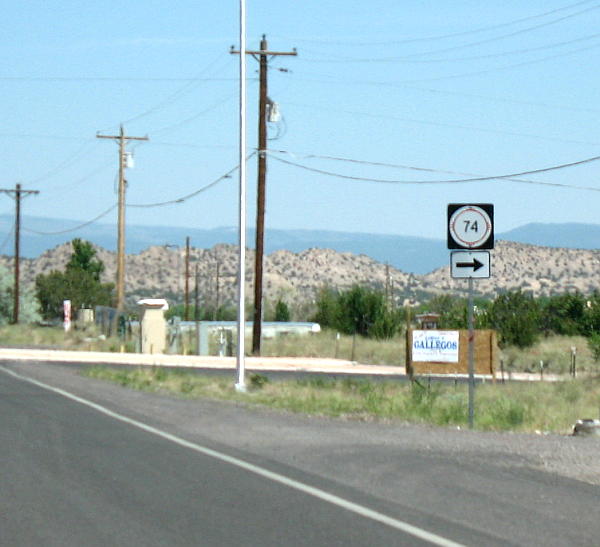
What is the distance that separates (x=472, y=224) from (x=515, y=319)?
139 ft

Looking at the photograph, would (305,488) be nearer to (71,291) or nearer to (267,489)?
(267,489)

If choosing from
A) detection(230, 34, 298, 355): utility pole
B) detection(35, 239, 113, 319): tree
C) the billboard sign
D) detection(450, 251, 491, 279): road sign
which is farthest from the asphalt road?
detection(35, 239, 113, 319): tree

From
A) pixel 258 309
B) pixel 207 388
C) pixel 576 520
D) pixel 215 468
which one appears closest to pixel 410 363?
pixel 207 388

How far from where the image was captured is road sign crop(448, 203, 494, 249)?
60.4ft

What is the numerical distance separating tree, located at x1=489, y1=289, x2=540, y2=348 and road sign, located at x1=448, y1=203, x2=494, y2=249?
4135 cm

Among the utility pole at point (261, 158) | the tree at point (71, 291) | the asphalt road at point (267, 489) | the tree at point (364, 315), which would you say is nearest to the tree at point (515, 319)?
the tree at point (364, 315)

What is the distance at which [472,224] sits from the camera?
60.5ft

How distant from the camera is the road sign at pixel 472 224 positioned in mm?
18406

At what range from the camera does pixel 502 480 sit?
12828mm

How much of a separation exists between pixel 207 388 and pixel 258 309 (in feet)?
57.8

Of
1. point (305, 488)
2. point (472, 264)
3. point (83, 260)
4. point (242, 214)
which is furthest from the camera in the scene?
point (83, 260)

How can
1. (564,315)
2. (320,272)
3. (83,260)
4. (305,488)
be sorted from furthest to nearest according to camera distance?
(320,272), (83,260), (564,315), (305,488)

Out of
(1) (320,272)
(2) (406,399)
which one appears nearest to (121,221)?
(2) (406,399)

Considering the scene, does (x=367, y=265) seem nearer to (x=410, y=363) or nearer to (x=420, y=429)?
(x=410, y=363)
